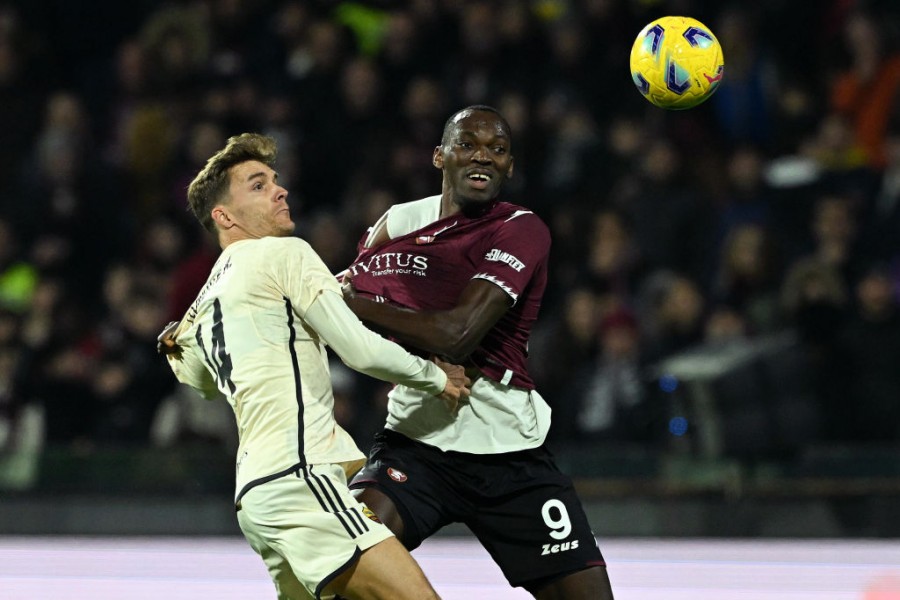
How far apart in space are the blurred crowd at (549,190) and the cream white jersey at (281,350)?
451 cm

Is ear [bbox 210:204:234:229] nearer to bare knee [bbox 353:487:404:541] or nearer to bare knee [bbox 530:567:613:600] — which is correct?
bare knee [bbox 353:487:404:541]

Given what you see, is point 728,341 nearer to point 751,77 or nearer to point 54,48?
point 751,77

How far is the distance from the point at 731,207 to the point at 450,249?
185 inches

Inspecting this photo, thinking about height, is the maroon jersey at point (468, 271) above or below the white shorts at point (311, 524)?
above

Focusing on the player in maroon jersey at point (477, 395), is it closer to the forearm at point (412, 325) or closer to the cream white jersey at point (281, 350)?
the forearm at point (412, 325)

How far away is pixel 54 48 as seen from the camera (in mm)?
12258

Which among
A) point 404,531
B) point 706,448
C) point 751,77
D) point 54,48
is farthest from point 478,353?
point 54,48

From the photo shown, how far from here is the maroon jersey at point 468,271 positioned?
14.5ft

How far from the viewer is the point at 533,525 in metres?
4.30

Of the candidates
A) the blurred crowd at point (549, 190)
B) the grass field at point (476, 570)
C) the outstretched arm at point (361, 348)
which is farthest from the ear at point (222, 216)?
the blurred crowd at point (549, 190)

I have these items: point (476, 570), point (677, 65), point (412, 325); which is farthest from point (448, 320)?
point (476, 570)

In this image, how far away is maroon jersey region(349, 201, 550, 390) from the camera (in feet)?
14.5

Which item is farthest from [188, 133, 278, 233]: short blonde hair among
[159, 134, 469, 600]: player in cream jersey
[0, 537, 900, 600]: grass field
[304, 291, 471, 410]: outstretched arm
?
[0, 537, 900, 600]: grass field

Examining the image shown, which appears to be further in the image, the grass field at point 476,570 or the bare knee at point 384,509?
the grass field at point 476,570
